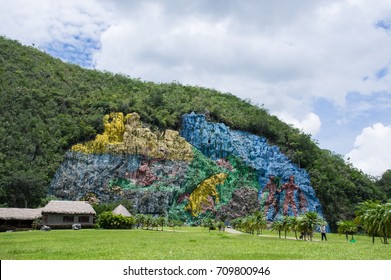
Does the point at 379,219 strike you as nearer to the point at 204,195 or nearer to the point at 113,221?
the point at 113,221

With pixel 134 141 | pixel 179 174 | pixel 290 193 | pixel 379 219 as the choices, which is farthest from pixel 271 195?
pixel 379 219

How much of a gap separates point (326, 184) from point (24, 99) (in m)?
71.1

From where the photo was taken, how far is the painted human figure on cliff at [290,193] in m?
83.3

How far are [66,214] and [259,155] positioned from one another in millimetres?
45914

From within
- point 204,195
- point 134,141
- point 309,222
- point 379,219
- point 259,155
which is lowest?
point 309,222

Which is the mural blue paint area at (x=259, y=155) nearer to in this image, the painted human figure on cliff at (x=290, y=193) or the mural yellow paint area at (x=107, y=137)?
the painted human figure on cliff at (x=290, y=193)

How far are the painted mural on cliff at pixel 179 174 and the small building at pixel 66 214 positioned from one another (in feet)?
33.2

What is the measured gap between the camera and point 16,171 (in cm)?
7456

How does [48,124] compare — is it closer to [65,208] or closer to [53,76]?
[53,76]

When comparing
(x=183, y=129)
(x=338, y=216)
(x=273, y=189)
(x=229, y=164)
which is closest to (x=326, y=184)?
(x=338, y=216)

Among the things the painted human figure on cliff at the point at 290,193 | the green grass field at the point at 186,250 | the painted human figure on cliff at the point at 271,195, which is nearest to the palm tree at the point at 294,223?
the green grass field at the point at 186,250

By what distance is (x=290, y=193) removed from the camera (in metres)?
85.1

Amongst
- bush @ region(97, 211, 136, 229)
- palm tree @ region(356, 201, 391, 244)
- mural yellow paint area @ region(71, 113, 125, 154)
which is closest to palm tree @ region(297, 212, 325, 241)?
palm tree @ region(356, 201, 391, 244)

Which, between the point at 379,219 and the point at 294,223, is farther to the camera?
the point at 294,223
